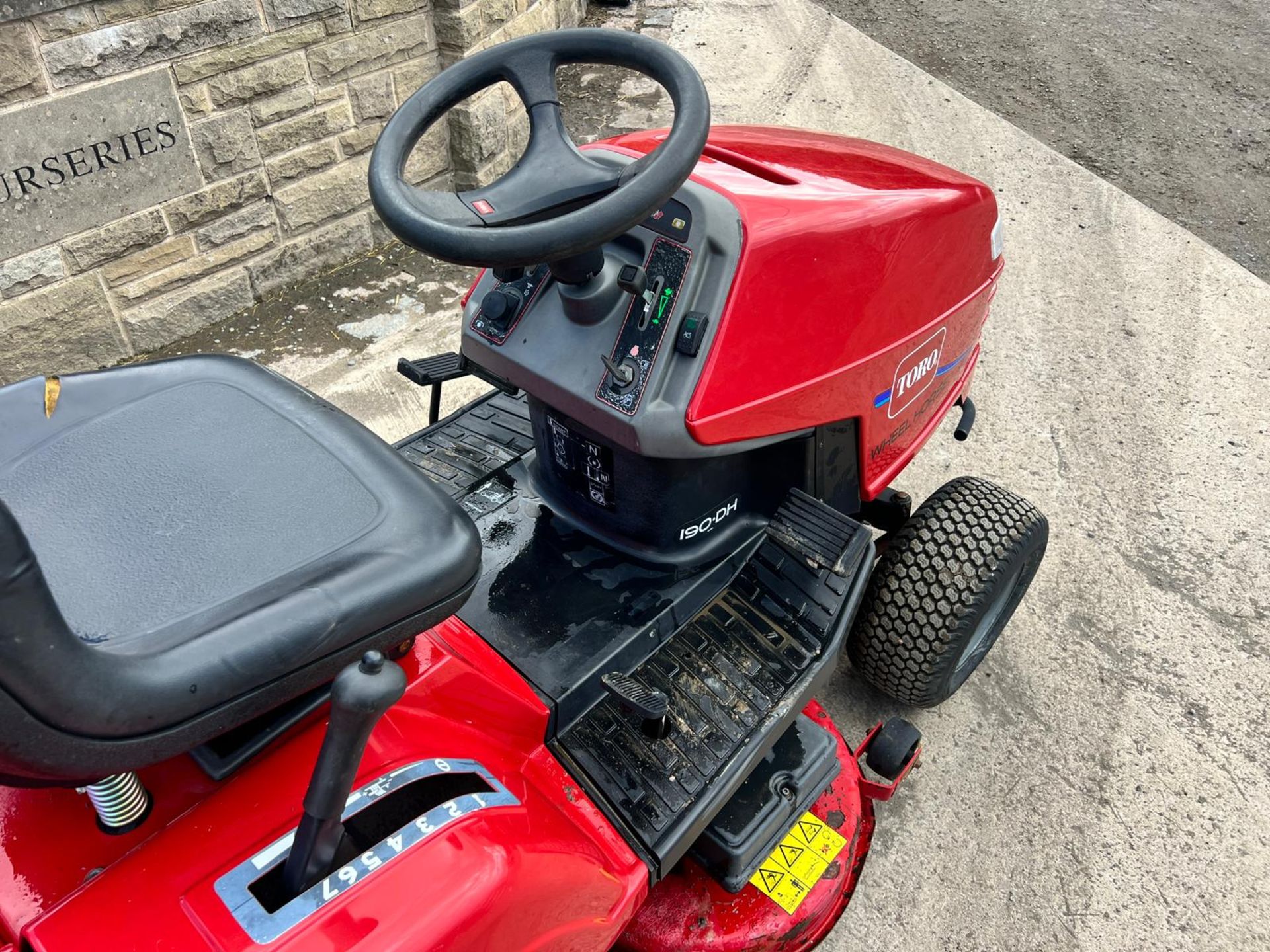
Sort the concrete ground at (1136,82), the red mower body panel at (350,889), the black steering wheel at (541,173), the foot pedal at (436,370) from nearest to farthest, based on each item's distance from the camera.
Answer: the red mower body panel at (350,889) → the black steering wheel at (541,173) → the foot pedal at (436,370) → the concrete ground at (1136,82)

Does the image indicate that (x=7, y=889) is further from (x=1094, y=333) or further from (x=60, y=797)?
(x=1094, y=333)

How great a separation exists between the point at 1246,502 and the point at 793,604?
1869 mm

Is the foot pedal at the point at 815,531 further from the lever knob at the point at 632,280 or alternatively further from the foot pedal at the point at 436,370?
the foot pedal at the point at 436,370

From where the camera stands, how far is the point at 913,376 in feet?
6.14

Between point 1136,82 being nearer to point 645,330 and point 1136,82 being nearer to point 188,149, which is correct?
point 188,149

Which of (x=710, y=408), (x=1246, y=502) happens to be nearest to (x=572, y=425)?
(x=710, y=408)

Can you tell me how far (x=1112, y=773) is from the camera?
2.09 meters

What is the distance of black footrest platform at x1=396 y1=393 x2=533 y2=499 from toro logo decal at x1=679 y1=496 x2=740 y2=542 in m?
0.45

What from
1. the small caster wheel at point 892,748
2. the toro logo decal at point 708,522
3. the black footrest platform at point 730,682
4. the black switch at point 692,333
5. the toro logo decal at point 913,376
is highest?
the black switch at point 692,333

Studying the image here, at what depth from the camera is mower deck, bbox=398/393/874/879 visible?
148 centimetres

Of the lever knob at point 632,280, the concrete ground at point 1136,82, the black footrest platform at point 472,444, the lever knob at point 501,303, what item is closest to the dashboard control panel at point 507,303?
the lever knob at point 501,303

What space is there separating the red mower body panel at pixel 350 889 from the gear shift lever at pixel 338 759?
0.05m

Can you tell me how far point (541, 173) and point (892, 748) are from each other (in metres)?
1.24

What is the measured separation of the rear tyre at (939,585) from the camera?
6.09ft
